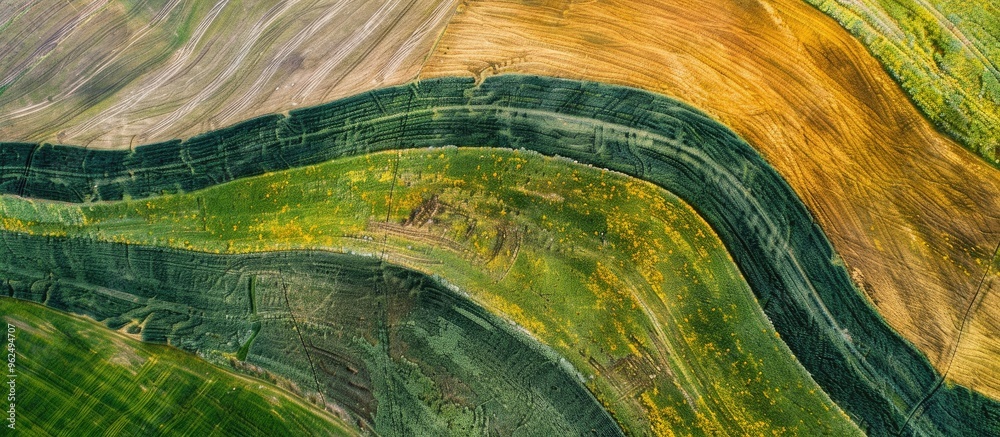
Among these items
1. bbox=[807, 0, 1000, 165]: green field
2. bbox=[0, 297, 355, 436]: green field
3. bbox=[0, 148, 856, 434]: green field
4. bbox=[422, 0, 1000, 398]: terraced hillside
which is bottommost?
bbox=[0, 297, 355, 436]: green field

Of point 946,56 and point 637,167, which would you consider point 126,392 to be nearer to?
point 637,167

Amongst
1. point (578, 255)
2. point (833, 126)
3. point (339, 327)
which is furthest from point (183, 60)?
point (833, 126)

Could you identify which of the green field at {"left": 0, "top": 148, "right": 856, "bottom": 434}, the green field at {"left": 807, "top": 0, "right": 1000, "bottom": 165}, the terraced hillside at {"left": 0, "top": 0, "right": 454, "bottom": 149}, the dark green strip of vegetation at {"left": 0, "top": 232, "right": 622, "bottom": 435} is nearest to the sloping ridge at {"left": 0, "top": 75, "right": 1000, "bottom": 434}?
the green field at {"left": 0, "top": 148, "right": 856, "bottom": 434}

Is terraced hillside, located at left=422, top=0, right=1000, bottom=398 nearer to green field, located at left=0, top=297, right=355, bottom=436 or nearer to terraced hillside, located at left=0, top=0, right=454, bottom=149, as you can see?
terraced hillside, located at left=0, top=0, right=454, bottom=149

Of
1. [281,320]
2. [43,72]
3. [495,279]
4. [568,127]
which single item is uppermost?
[568,127]

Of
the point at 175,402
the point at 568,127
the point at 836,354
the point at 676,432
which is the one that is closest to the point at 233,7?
the point at 568,127

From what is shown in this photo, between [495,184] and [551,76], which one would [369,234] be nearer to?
[495,184]
